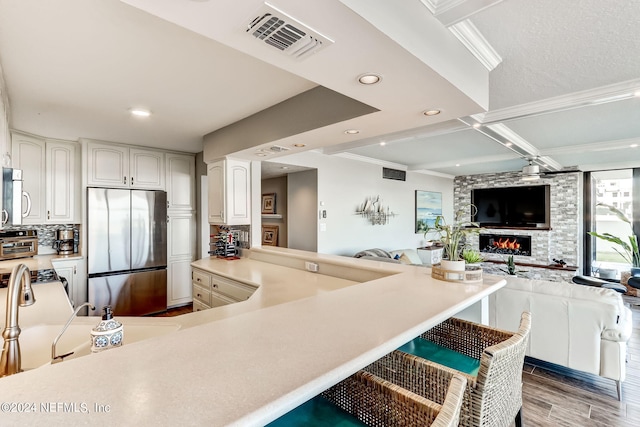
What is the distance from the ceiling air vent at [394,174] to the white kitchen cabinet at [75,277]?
4970 millimetres

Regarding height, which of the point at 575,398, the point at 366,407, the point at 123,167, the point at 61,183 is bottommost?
the point at 575,398

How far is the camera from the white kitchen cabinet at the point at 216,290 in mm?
2680

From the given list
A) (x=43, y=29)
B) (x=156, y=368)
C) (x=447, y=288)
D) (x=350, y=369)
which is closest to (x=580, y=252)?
(x=447, y=288)

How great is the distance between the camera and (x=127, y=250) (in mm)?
3980

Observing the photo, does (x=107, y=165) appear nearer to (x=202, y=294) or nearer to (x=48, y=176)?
(x=48, y=176)

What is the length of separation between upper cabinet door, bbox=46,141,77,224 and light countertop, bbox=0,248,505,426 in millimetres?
3520

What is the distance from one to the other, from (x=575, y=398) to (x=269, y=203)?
500cm

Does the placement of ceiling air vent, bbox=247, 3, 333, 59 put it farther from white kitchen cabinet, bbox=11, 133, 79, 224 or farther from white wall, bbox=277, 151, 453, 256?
white kitchen cabinet, bbox=11, 133, 79, 224

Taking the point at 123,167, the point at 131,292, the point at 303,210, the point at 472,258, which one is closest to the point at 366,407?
the point at 472,258

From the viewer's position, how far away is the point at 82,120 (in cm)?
303

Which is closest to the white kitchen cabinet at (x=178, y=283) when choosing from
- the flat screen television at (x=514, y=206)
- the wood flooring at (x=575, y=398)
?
the wood flooring at (x=575, y=398)

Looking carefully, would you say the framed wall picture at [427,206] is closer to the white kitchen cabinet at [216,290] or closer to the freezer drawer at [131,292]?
the white kitchen cabinet at [216,290]

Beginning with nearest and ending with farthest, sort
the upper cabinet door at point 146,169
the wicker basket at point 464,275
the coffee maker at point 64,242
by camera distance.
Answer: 1. the wicker basket at point 464,275
2. the coffee maker at point 64,242
3. the upper cabinet door at point 146,169

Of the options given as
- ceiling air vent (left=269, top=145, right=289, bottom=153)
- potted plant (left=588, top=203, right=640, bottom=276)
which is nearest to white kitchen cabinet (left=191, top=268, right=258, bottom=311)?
ceiling air vent (left=269, top=145, right=289, bottom=153)
